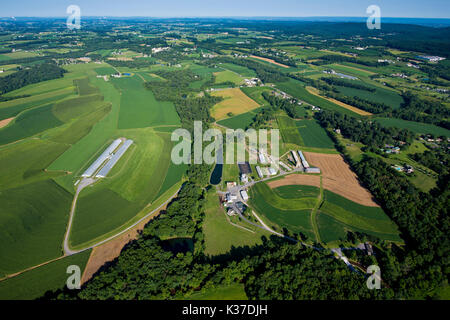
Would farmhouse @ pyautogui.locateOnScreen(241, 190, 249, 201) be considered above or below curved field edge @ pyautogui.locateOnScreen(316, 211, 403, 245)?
above

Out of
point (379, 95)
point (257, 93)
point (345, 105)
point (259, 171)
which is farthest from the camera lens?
point (257, 93)

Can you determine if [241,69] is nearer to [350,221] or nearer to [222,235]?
[350,221]

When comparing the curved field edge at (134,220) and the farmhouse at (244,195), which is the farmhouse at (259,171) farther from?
the curved field edge at (134,220)

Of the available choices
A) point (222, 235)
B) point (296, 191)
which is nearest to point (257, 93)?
point (296, 191)

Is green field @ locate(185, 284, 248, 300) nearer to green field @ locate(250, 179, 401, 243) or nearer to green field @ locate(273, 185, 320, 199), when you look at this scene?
green field @ locate(250, 179, 401, 243)

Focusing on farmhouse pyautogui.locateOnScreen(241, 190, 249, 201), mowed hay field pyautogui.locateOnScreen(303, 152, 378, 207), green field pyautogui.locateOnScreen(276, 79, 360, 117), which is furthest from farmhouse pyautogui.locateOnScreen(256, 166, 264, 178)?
green field pyautogui.locateOnScreen(276, 79, 360, 117)

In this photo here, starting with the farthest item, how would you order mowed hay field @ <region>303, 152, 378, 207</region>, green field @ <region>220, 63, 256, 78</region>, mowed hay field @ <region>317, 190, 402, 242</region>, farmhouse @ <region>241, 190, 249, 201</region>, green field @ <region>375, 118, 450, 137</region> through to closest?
green field @ <region>220, 63, 256, 78</region> < green field @ <region>375, 118, 450, 137</region> < mowed hay field @ <region>303, 152, 378, 207</region> < farmhouse @ <region>241, 190, 249, 201</region> < mowed hay field @ <region>317, 190, 402, 242</region>
